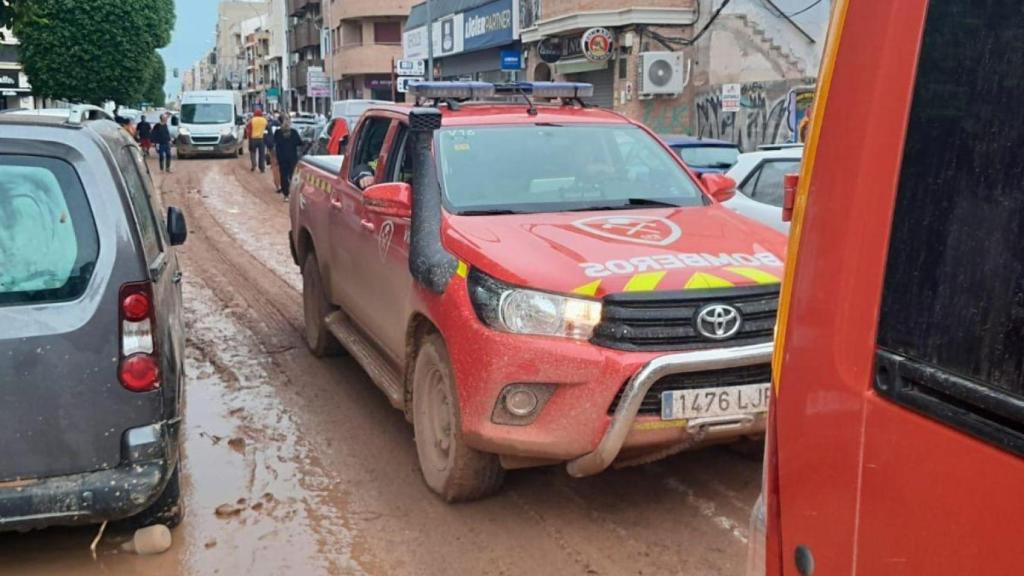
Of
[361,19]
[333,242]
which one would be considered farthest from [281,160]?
[361,19]

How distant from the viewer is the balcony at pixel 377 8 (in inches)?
2212

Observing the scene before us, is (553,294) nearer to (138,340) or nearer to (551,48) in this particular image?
(138,340)

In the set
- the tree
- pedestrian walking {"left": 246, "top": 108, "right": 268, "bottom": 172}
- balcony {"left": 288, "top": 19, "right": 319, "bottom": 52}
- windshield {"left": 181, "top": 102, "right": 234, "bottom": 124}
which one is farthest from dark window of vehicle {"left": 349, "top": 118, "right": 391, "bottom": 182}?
balcony {"left": 288, "top": 19, "right": 319, "bottom": 52}

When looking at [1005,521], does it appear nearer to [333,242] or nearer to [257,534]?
[257,534]

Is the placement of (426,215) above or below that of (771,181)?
above

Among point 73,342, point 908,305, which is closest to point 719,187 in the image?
point 73,342

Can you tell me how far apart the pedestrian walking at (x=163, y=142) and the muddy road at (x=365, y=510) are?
23.4 meters

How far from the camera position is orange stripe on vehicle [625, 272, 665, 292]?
13.2 feet

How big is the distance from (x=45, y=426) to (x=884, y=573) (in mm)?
3107

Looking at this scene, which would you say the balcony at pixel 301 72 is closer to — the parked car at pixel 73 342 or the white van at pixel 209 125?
the white van at pixel 209 125

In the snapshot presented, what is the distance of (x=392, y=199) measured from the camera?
5.00m

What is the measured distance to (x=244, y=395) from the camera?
662cm

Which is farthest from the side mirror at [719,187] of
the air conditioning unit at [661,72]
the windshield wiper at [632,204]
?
the air conditioning unit at [661,72]

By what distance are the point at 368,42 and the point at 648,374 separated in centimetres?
5651
